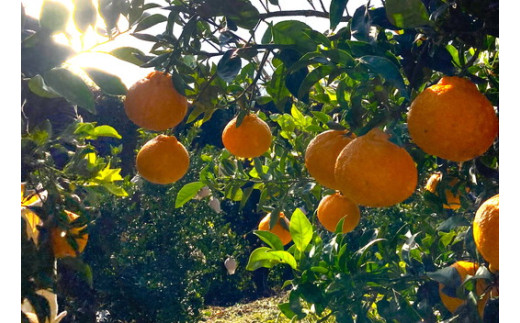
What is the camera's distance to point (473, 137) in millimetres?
699

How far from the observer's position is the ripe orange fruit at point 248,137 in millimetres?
1225

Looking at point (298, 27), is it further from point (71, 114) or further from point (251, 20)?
point (71, 114)

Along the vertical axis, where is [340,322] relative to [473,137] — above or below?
below

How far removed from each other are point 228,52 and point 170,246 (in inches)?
100.0

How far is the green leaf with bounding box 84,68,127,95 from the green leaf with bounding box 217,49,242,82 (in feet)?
0.79

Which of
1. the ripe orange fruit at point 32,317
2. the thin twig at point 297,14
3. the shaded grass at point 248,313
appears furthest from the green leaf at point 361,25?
the shaded grass at point 248,313

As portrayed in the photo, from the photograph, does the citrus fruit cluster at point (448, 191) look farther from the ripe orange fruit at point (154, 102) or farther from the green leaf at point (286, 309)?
the ripe orange fruit at point (154, 102)

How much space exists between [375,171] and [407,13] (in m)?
0.21

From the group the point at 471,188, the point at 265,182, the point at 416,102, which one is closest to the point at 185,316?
the point at 265,182

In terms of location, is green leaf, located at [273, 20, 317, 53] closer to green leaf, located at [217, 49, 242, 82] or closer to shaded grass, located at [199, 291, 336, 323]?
green leaf, located at [217, 49, 242, 82]

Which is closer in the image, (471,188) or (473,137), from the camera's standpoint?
(473,137)
